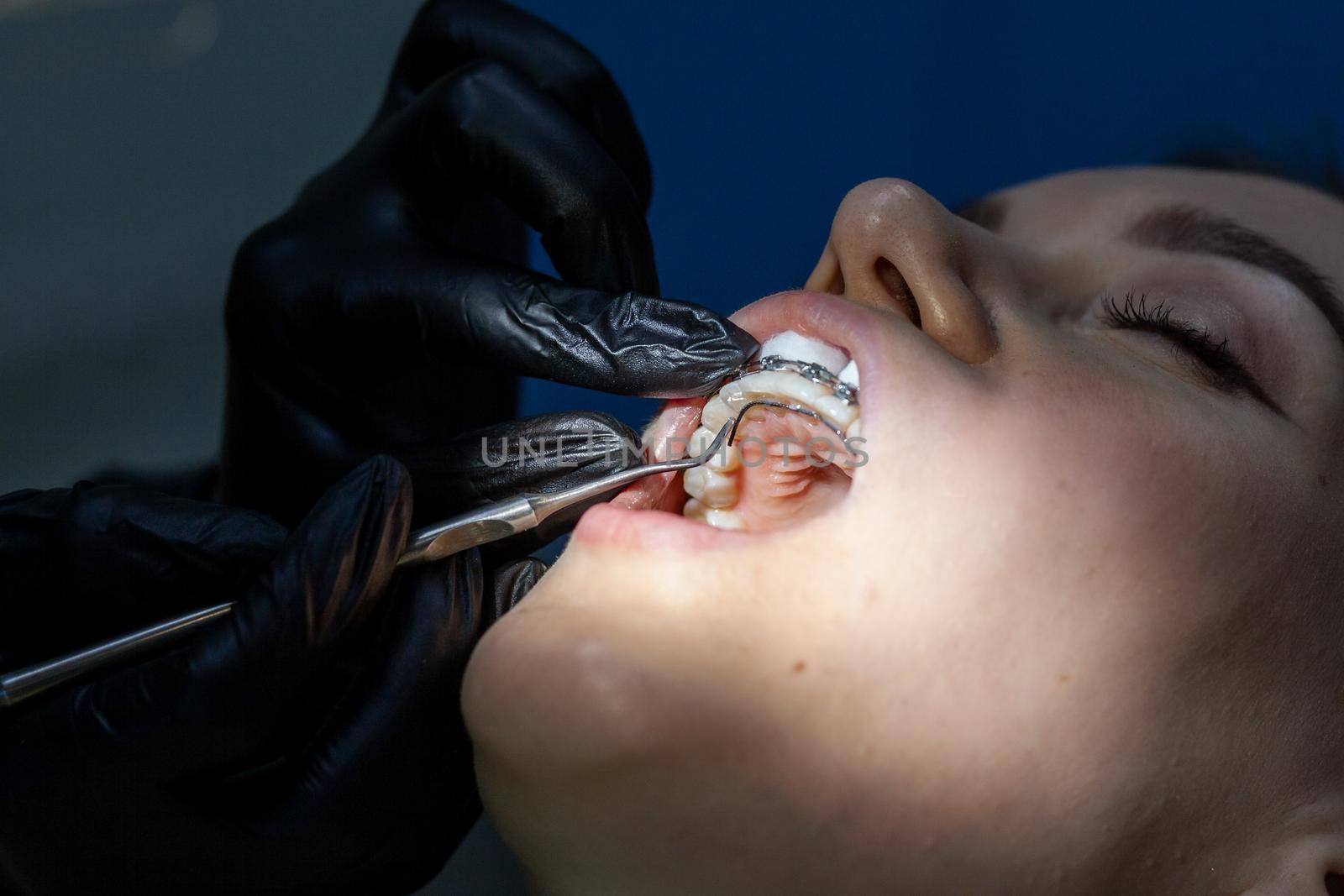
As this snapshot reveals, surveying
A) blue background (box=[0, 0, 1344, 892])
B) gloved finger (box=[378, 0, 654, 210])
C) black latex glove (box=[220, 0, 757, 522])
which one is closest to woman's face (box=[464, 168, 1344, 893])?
black latex glove (box=[220, 0, 757, 522])

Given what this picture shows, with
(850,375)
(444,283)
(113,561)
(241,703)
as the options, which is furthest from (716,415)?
(113,561)

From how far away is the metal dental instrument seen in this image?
0.91 metres

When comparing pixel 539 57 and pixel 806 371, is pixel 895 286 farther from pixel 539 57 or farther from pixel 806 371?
pixel 539 57

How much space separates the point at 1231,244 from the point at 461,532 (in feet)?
2.48

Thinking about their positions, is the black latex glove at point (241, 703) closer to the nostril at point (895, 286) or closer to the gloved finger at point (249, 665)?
the gloved finger at point (249, 665)

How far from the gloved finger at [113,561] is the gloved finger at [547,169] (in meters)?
0.46

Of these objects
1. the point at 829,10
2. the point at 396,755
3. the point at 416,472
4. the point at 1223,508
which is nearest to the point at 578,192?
the point at 416,472

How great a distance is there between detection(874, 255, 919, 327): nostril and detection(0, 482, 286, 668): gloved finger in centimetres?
65

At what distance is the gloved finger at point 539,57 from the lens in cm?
140

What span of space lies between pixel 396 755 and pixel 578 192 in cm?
64

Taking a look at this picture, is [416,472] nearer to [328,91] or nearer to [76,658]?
[76,658]

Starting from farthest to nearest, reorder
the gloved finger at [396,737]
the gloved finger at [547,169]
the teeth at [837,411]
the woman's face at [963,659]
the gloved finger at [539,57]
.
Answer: the gloved finger at [539,57] < the gloved finger at [547,169] < the gloved finger at [396,737] < the teeth at [837,411] < the woman's face at [963,659]

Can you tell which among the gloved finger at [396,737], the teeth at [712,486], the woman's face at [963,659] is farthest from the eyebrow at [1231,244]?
the gloved finger at [396,737]

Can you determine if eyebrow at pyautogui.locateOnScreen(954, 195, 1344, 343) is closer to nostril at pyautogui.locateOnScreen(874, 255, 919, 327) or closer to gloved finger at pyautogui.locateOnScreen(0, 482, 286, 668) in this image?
nostril at pyautogui.locateOnScreen(874, 255, 919, 327)
